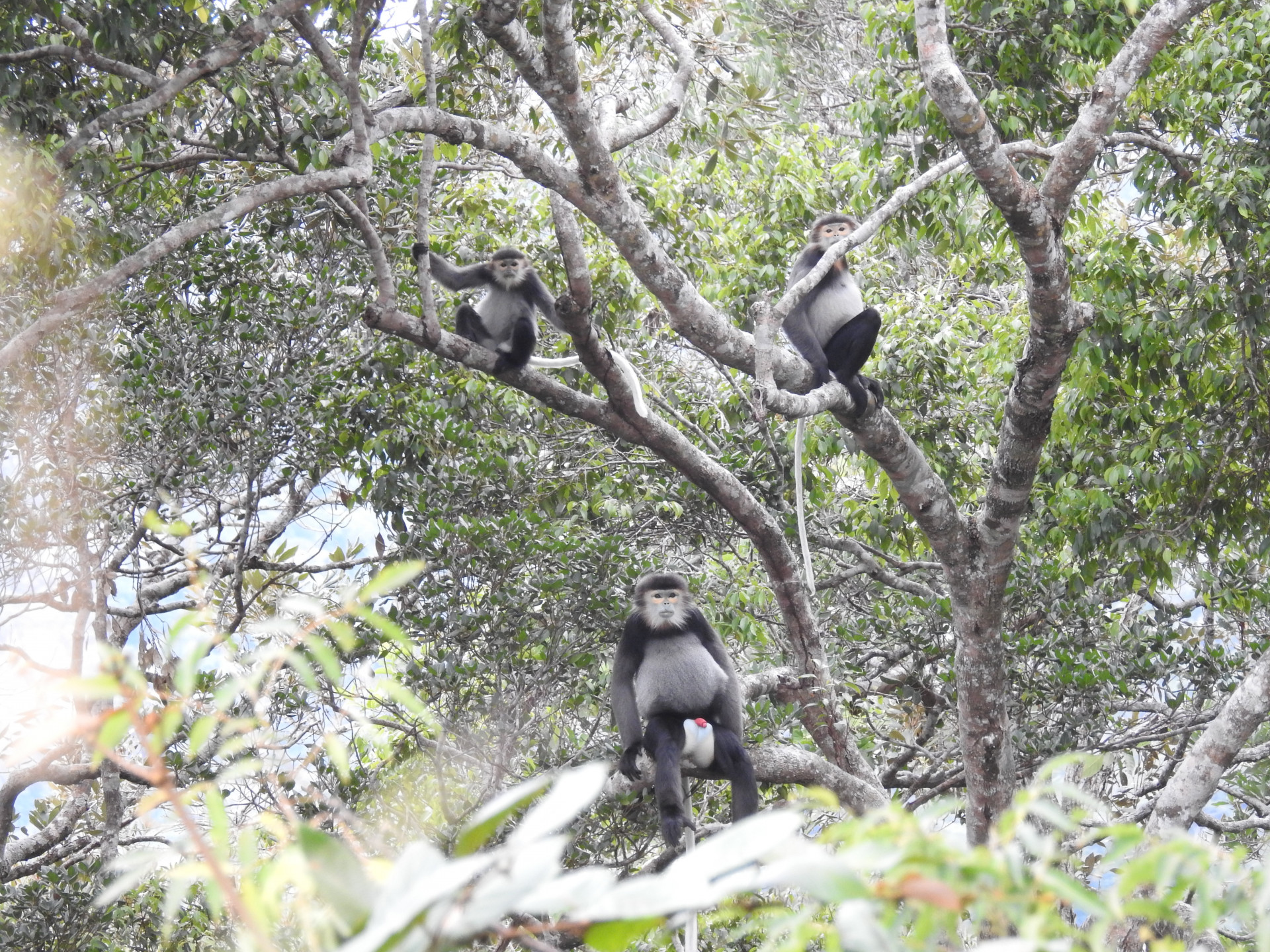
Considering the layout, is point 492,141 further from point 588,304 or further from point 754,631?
point 754,631

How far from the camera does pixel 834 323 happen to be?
→ 17.4 feet

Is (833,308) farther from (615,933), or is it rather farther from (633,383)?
(615,933)

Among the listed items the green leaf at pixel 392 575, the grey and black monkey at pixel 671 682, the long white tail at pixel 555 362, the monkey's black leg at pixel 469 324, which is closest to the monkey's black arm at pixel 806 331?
the long white tail at pixel 555 362

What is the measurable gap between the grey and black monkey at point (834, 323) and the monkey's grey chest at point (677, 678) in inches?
43.5

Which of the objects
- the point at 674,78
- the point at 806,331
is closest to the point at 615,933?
the point at 674,78

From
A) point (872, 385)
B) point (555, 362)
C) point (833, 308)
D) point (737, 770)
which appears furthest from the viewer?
point (833, 308)

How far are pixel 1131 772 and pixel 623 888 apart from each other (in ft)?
26.2

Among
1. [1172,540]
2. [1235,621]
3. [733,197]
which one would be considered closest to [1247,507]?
[1172,540]

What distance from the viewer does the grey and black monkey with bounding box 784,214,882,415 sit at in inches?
185

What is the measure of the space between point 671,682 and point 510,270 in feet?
7.41

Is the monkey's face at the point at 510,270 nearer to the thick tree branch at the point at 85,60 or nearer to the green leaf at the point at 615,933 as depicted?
the thick tree branch at the point at 85,60

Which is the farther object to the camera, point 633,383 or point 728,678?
point 728,678

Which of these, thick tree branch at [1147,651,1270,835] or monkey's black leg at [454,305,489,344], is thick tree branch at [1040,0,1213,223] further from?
monkey's black leg at [454,305,489,344]

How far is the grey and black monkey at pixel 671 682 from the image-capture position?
13.7 feet
